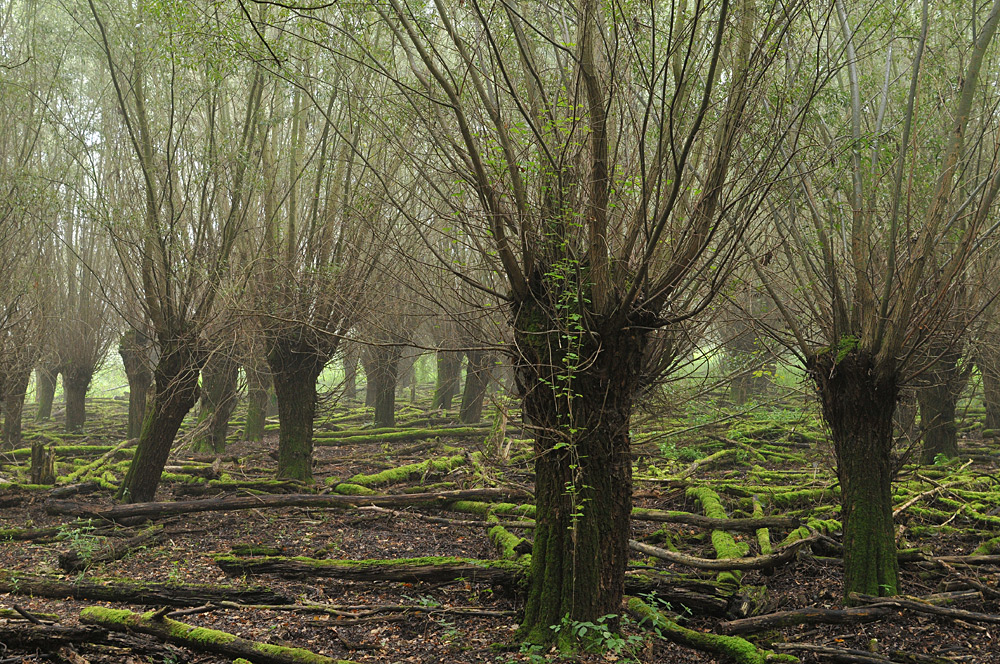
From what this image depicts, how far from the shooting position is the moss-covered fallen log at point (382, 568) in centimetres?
Result: 564

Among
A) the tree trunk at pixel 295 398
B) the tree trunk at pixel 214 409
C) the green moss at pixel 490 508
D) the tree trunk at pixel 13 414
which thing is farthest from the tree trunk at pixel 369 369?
the tree trunk at pixel 13 414

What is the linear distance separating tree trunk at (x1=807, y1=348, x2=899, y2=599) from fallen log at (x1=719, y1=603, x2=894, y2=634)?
0.73ft

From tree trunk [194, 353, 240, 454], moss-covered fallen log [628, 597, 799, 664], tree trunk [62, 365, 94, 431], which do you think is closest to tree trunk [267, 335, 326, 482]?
tree trunk [194, 353, 240, 454]

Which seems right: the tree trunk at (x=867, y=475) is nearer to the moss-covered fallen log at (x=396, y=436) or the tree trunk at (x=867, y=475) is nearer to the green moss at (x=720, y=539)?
the green moss at (x=720, y=539)

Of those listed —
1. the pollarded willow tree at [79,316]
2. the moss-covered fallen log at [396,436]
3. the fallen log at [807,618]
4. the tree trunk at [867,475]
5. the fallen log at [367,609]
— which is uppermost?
the pollarded willow tree at [79,316]

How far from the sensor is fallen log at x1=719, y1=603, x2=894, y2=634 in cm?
488

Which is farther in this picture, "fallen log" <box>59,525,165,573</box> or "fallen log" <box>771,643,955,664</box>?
"fallen log" <box>59,525,165,573</box>

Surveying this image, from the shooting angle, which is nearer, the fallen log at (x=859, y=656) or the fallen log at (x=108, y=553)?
the fallen log at (x=859, y=656)

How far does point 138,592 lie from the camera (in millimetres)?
5234

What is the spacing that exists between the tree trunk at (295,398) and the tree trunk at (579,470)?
5.73 metres

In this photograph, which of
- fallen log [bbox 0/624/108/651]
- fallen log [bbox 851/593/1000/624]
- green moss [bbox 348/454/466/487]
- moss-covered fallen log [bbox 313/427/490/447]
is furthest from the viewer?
moss-covered fallen log [bbox 313/427/490/447]

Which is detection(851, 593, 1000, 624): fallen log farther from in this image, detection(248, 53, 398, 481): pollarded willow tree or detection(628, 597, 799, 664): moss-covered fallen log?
detection(248, 53, 398, 481): pollarded willow tree

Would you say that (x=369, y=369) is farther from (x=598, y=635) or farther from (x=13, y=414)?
(x=598, y=635)

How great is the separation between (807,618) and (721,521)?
210cm
